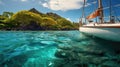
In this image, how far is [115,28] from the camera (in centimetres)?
1129

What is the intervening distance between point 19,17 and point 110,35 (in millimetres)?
93143

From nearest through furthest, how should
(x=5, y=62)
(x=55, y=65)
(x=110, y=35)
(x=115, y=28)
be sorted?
(x=55, y=65) < (x=5, y=62) < (x=115, y=28) < (x=110, y=35)

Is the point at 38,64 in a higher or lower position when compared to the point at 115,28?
lower

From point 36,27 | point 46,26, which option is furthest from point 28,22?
point 46,26

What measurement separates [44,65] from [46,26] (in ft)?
339

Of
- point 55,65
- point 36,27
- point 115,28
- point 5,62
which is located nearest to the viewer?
point 55,65

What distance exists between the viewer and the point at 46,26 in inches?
4323

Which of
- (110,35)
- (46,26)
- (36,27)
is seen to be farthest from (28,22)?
(110,35)

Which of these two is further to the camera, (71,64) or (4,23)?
(4,23)

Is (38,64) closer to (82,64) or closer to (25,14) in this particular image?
(82,64)

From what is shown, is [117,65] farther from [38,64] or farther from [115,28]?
[115,28]

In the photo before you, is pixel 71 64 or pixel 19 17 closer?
pixel 71 64

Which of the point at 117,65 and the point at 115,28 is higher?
the point at 115,28

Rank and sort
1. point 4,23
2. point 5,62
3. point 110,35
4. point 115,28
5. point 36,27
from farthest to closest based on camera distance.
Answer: point 36,27 < point 4,23 < point 110,35 < point 115,28 < point 5,62
